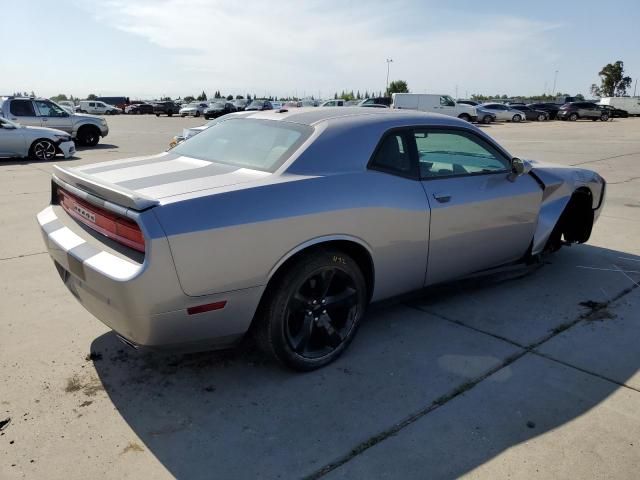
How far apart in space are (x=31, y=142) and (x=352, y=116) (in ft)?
40.4

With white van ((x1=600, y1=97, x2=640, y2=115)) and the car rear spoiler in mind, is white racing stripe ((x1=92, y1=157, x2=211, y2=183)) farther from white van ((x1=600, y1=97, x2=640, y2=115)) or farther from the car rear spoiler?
white van ((x1=600, y1=97, x2=640, y2=115))

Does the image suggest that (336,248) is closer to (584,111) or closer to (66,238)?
(66,238)

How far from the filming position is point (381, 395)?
2.93 m

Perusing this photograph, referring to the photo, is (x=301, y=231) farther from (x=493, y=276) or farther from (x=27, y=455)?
(x=493, y=276)

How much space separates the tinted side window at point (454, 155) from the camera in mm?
3707

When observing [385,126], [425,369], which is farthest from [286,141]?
[425,369]

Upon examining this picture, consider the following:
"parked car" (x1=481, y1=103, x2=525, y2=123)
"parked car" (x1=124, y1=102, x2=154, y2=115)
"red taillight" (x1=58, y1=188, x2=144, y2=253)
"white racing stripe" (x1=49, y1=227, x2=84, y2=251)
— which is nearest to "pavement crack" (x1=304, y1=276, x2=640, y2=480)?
"red taillight" (x1=58, y1=188, x2=144, y2=253)

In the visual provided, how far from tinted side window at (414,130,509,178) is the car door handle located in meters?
0.15

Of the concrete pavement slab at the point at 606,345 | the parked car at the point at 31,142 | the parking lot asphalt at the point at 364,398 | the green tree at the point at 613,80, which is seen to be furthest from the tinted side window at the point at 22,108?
the green tree at the point at 613,80

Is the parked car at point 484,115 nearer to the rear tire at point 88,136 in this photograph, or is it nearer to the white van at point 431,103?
the white van at point 431,103

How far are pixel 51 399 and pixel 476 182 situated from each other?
315 cm

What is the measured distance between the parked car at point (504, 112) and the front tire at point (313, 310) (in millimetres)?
38519

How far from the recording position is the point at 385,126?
11.5ft

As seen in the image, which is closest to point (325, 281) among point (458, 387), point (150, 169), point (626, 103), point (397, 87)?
point (458, 387)
